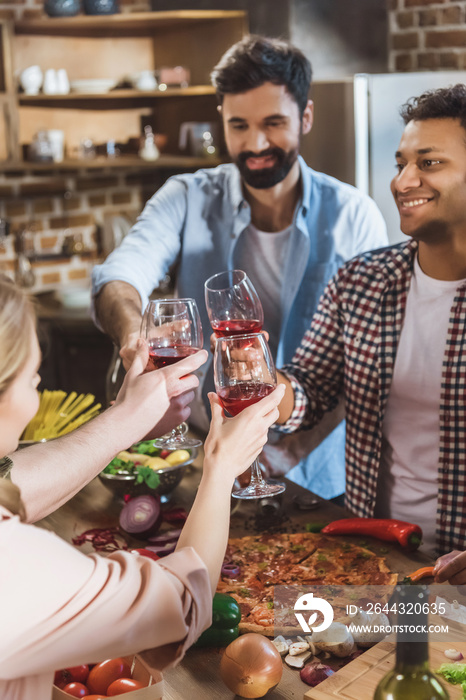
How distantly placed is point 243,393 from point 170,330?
25 centimetres

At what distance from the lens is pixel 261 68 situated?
2256mm

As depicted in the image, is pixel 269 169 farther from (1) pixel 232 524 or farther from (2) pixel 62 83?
(2) pixel 62 83

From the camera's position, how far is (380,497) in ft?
6.18

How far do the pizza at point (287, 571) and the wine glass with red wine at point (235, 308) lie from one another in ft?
1.39

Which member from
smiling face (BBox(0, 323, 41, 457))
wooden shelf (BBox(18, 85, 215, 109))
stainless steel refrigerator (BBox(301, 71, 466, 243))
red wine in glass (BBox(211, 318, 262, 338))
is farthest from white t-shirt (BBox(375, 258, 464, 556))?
wooden shelf (BBox(18, 85, 215, 109))

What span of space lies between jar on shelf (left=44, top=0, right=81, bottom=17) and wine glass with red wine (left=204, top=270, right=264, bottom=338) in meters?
2.80

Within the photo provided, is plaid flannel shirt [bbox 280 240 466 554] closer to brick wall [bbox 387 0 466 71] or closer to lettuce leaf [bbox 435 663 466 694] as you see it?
lettuce leaf [bbox 435 663 466 694]

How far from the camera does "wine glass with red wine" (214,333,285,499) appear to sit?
49.1 inches

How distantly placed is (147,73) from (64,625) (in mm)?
3676

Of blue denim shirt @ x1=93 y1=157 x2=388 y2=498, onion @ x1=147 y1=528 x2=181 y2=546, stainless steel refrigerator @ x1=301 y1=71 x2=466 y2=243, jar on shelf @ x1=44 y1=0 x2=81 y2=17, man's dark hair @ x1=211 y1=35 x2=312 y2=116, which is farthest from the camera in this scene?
jar on shelf @ x1=44 y1=0 x2=81 y2=17

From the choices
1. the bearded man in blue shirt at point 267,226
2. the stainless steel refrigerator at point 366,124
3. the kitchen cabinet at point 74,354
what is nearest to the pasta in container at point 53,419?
the bearded man in blue shirt at point 267,226

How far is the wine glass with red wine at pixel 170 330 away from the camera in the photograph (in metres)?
1.44

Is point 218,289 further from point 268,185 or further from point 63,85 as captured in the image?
point 63,85

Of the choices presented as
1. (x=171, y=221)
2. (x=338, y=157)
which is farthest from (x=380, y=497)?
(x=338, y=157)
